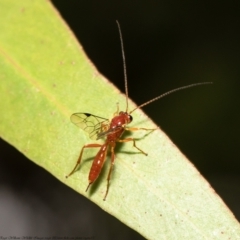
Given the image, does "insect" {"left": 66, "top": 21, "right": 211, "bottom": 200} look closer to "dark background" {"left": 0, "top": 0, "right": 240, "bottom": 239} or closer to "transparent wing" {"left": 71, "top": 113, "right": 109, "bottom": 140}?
"transparent wing" {"left": 71, "top": 113, "right": 109, "bottom": 140}

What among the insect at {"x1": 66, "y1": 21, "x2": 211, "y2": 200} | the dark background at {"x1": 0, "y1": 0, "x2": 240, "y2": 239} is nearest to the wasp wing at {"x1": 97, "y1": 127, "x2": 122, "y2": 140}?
the insect at {"x1": 66, "y1": 21, "x2": 211, "y2": 200}

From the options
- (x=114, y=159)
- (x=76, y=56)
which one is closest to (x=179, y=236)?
(x=114, y=159)

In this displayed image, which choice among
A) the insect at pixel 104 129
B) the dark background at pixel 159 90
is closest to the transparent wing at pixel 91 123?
the insect at pixel 104 129

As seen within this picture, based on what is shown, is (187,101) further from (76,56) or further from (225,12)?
(76,56)

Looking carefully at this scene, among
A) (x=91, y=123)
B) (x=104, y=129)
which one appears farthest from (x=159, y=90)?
(x=91, y=123)

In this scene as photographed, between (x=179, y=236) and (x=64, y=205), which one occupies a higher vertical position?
(x=64, y=205)

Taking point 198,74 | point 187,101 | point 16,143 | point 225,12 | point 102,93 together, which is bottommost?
point 16,143
